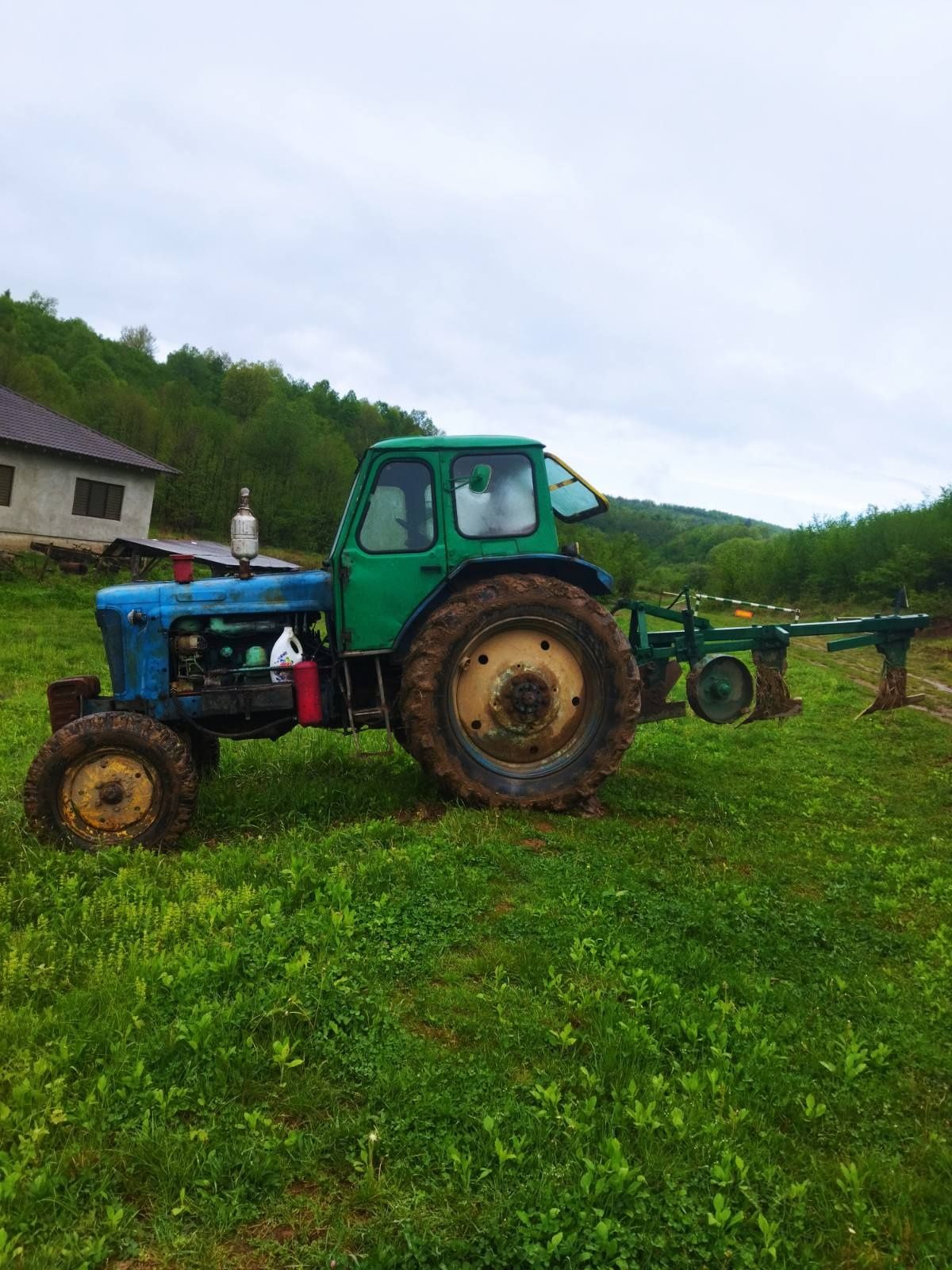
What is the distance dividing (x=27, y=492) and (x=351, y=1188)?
23.4 meters

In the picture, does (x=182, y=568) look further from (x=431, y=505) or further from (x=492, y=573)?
(x=492, y=573)

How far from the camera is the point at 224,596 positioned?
5176mm

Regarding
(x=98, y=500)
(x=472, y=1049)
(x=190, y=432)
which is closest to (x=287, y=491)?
(x=190, y=432)

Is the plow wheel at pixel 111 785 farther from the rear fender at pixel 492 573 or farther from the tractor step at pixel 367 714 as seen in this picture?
the rear fender at pixel 492 573

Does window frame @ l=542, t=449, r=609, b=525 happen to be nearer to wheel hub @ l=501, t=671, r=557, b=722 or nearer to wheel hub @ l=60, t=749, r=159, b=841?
wheel hub @ l=501, t=671, r=557, b=722

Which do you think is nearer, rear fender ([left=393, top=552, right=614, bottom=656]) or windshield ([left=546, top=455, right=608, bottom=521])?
rear fender ([left=393, top=552, right=614, bottom=656])

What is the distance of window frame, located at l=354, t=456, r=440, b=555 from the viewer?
5180mm

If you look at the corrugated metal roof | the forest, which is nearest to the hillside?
the forest

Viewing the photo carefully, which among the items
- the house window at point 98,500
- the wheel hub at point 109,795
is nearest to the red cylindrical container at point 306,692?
the wheel hub at point 109,795

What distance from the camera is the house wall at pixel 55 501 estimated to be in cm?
2108

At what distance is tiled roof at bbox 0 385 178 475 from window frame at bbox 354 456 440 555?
19.3m

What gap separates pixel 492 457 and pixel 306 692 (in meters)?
2.07

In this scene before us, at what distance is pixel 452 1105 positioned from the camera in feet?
8.10

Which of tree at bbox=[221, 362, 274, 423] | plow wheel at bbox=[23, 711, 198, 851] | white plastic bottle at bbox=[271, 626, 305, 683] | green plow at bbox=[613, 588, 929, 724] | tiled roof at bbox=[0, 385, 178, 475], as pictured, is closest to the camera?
plow wheel at bbox=[23, 711, 198, 851]
